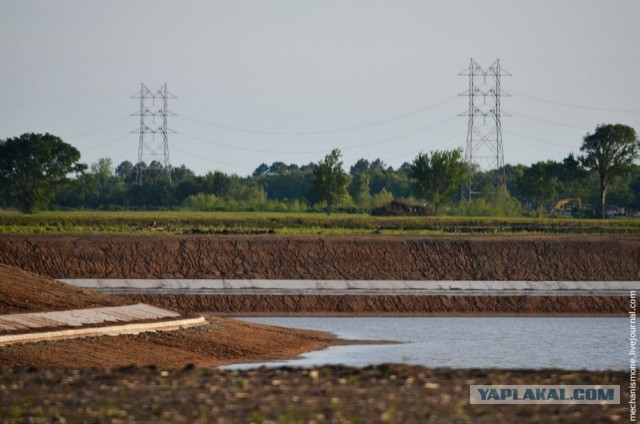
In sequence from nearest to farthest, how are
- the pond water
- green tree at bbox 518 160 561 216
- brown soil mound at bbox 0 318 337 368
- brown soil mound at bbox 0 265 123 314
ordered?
brown soil mound at bbox 0 318 337 368 → the pond water → brown soil mound at bbox 0 265 123 314 → green tree at bbox 518 160 561 216

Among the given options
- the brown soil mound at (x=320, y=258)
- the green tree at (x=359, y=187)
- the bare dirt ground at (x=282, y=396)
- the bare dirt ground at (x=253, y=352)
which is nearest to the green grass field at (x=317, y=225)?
the brown soil mound at (x=320, y=258)

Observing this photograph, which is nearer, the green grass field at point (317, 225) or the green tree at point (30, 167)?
the green grass field at point (317, 225)

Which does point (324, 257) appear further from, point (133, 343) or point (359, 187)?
point (359, 187)

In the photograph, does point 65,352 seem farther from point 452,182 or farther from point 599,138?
point 599,138

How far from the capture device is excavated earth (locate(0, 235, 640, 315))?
5819 centimetres

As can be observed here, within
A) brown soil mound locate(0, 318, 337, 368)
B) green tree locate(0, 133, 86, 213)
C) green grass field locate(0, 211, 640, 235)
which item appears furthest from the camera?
green tree locate(0, 133, 86, 213)

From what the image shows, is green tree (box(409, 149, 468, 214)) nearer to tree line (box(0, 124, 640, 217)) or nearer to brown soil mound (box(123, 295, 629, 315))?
tree line (box(0, 124, 640, 217))

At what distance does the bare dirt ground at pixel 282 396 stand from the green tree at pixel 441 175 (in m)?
93.8

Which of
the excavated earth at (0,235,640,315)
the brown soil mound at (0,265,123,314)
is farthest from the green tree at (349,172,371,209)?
the brown soil mound at (0,265,123,314)

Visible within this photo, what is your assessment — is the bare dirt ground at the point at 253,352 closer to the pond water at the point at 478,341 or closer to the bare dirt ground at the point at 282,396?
the bare dirt ground at the point at 282,396

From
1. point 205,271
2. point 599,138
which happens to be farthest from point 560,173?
point 205,271

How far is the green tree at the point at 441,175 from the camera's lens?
4471 inches

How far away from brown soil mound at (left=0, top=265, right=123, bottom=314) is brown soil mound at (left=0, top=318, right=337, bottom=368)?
328cm

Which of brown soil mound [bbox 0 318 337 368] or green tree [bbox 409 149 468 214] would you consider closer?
brown soil mound [bbox 0 318 337 368]
